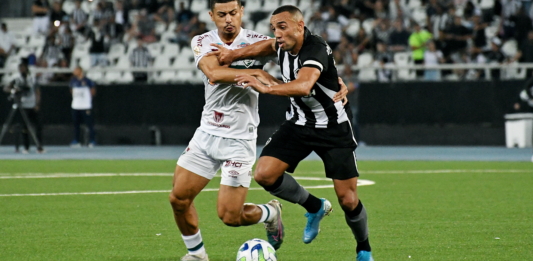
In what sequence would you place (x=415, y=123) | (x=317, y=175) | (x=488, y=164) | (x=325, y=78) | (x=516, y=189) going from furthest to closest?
(x=415, y=123) → (x=488, y=164) → (x=317, y=175) → (x=516, y=189) → (x=325, y=78)

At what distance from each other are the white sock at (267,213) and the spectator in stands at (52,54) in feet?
61.7

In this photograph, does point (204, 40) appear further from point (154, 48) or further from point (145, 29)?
point (145, 29)

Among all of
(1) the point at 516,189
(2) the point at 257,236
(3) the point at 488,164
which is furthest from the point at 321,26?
(2) the point at 257,236

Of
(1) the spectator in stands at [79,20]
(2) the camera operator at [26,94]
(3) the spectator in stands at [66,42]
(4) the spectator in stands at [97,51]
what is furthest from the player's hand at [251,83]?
(1) the spectator in stands at [79,20]

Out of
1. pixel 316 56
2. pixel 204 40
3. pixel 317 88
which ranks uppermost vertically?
pixel 204 40

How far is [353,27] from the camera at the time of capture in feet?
76.4

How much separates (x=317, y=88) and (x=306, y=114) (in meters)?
0.28

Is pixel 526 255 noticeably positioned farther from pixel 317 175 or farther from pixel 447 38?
pixel 447 38

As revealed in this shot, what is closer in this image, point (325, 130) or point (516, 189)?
point (325, 130)

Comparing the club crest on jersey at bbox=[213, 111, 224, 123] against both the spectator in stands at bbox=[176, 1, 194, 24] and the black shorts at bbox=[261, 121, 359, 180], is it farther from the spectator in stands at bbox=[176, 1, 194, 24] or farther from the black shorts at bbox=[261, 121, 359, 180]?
the spectator in stands at bbox=[176, 1, 194, 24]

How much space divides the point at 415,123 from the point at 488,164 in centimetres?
526

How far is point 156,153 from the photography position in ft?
67.2

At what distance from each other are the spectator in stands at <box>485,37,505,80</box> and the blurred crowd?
2 cm

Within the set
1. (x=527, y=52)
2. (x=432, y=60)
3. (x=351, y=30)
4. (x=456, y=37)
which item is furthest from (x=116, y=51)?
(x=527, y=52)
